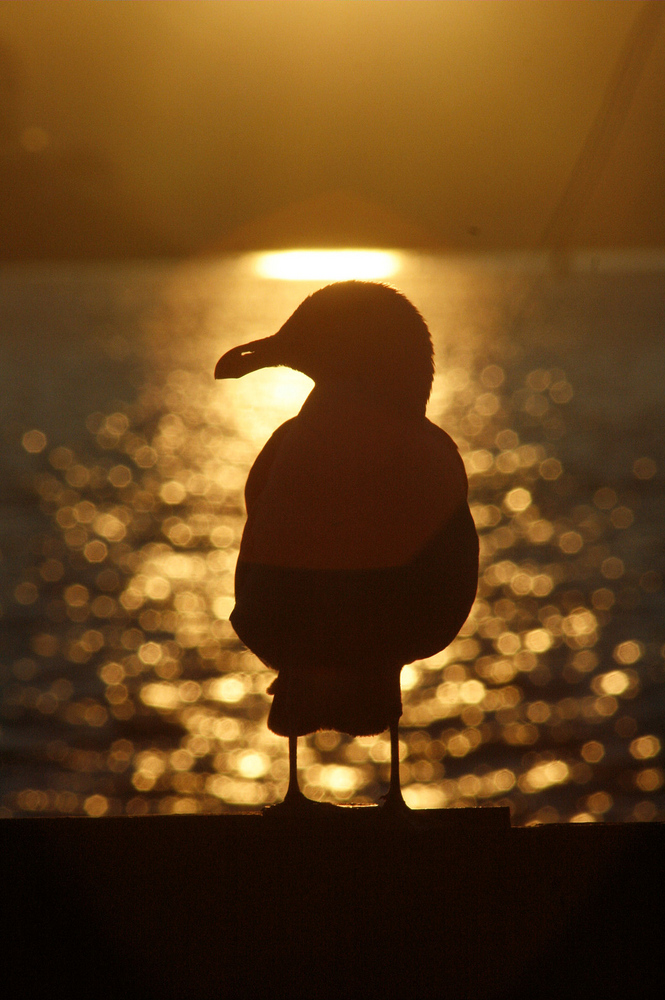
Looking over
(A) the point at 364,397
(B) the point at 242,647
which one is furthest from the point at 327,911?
(B) the point at 242,647

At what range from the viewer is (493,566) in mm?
30672

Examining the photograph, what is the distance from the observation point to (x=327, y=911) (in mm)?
3061

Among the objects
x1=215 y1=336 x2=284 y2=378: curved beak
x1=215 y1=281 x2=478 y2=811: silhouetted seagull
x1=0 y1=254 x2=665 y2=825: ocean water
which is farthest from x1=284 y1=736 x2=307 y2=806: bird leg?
x1=0 y1=254 x2=665 y2=825: ocean water

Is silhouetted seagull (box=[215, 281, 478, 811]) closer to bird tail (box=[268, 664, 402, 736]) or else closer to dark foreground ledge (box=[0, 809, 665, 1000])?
bird tail (box=[268, 664, 402, 736])

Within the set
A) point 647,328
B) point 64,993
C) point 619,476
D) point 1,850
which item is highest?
point 647,328

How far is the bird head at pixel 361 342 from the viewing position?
3.98m

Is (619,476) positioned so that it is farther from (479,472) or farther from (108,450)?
(108,450)

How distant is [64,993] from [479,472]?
1692 inches

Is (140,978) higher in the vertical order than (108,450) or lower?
lower

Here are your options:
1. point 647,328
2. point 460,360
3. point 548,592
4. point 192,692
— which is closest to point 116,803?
point 192,692

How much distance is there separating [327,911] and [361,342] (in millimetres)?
1878

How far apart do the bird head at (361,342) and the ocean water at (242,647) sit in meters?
14.2

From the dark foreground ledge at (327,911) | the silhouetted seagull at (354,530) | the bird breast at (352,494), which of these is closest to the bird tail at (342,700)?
the silhouetted seagull at (354,530)

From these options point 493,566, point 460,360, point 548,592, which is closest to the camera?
point 548,592
